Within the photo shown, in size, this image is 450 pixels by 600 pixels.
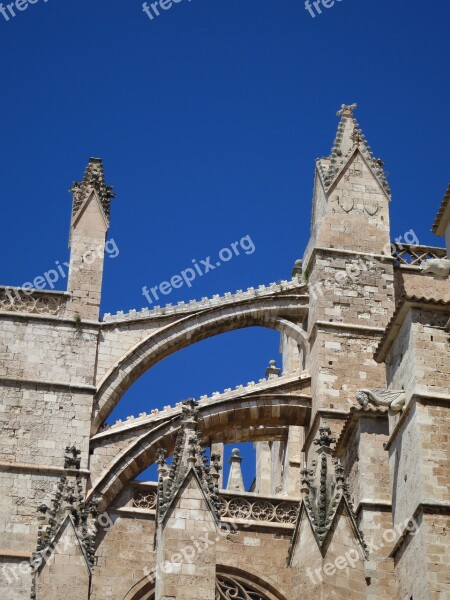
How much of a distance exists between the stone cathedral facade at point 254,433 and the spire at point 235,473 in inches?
2.5

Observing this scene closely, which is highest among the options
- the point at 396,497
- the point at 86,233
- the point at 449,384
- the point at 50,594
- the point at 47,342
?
the point at 86,233

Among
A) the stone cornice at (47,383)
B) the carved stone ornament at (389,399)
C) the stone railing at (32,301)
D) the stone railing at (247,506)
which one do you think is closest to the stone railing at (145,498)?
the stone railing at (247,506)

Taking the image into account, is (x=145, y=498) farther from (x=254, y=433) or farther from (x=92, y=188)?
(x=92, y=188)

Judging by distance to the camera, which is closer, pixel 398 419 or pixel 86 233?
pixel 398 419

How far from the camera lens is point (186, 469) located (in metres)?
17.3

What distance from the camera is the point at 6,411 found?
2230cm

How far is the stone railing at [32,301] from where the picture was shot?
23.6 m

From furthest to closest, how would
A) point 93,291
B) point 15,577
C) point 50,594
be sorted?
point 93,291 → point 15,577 → point 50,594

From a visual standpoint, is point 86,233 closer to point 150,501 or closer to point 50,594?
point 150,501

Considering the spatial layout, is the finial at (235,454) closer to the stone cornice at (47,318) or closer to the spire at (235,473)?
the spire at (235,473)

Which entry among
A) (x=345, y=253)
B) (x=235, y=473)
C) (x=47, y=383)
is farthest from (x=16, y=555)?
(x=235, y=473)

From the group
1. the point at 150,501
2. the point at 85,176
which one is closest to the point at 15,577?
the point at 150,501

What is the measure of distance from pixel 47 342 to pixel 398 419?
644cm

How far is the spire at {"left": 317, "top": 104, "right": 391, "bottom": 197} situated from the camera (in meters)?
26.0
